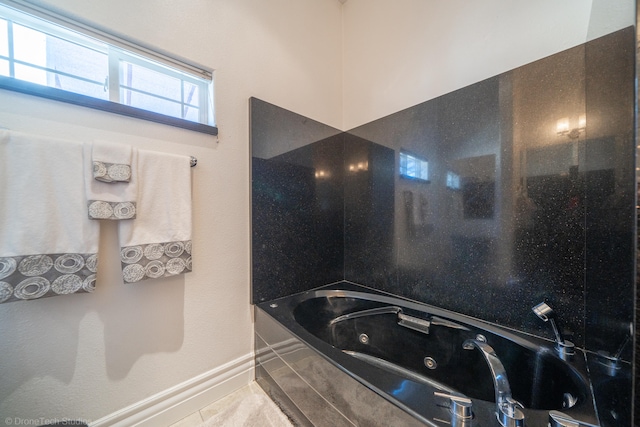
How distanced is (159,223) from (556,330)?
2060 mm

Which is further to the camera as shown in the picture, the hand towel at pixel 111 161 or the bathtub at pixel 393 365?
the hand towel at pixel 111 161

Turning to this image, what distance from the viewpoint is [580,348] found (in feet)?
3.44

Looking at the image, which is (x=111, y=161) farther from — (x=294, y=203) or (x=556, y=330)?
(x=556, y=330)

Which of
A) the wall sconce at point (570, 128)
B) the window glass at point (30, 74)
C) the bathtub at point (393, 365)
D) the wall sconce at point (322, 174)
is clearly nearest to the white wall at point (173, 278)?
the window glass at point (30, 74)

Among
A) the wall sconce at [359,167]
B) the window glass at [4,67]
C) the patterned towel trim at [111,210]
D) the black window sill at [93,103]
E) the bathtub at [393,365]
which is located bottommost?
the bathtub at [393,365]

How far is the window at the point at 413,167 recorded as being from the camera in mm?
1586

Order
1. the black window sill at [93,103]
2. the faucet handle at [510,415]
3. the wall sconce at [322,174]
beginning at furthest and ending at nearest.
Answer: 1. the wall sconce at [322,174]
2. the black window sill at [93,103]
3. the faucet handle at [510,415]

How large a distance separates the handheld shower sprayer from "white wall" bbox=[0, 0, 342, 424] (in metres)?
1.67

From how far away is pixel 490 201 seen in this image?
129 centimetres

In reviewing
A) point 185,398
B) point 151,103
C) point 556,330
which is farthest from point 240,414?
point 151,103

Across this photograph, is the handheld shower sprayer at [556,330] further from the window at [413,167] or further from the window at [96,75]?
the window at [96,75]

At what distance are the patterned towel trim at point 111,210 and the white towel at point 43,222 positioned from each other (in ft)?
0.15

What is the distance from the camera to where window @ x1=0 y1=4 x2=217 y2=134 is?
Result: 94 cm

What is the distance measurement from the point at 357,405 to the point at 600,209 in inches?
51.2
